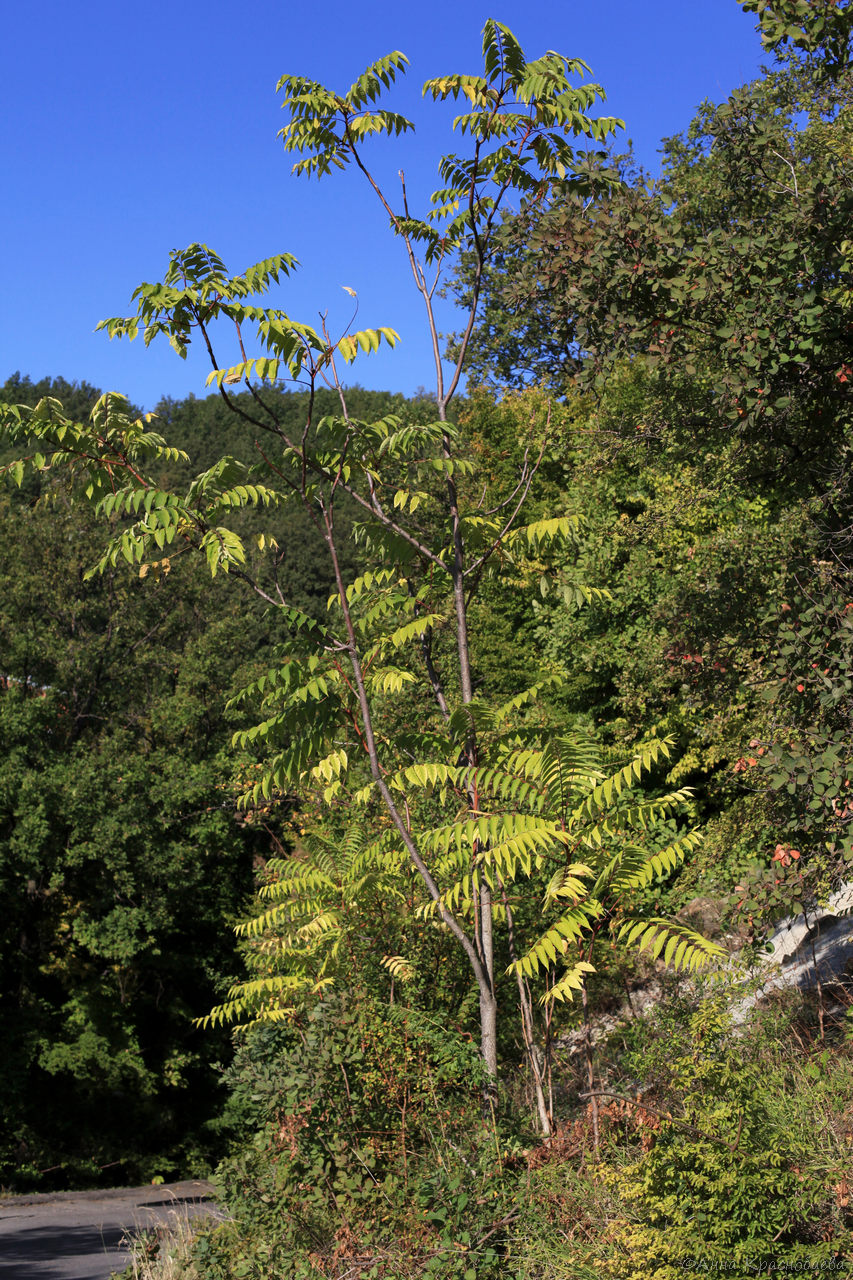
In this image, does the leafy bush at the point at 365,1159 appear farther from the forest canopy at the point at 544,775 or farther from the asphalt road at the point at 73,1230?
the asphalt road at the point at 73,1230

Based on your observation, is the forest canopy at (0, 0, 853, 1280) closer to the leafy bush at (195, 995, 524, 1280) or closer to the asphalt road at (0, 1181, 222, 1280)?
the leafy bush at (195, 995, 524, 1280)

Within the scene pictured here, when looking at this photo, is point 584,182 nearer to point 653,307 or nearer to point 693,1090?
point 653,307

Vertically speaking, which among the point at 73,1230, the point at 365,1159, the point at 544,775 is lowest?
the point at 73,1230

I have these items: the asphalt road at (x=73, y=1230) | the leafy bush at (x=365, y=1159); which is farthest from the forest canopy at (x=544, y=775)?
the asphalt road at (x=73, y=1230)

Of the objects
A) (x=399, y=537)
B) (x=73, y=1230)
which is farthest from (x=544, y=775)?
(x=73, y=1230)

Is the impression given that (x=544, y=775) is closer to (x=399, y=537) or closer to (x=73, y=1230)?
(x=399, y=537)

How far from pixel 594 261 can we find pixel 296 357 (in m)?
2.07

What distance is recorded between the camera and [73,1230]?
8.48 meters

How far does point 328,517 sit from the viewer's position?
560 centimetres

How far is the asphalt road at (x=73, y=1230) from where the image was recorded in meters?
6.64

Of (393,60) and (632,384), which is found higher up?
(632,384)

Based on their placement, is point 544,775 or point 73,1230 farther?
point 73,1230

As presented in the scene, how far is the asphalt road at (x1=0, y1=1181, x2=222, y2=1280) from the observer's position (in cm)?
664

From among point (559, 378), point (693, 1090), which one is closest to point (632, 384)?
point (559, 378)
